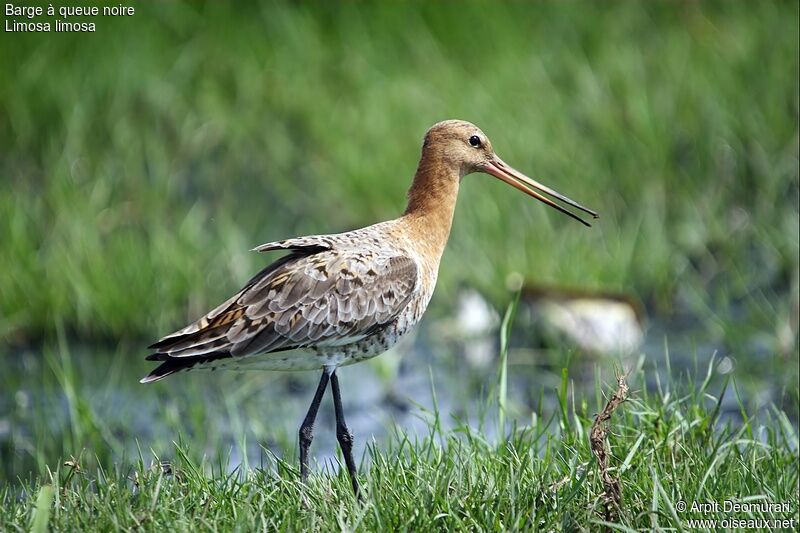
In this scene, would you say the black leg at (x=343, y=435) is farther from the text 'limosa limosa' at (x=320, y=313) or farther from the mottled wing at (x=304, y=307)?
the mottled wing at (x=304, y=307)

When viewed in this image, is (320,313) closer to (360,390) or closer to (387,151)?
(360,390)

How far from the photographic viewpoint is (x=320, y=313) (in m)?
5.19

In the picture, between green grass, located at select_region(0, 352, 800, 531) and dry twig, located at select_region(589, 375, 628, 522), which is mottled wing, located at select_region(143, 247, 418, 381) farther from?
dry twig, located at select_region(589, 375, 628, 522)

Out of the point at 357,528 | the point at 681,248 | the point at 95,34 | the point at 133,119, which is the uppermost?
the point at 95,34

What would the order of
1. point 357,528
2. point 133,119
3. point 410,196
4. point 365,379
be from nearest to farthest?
1. point 357,528
2. point 410,196
3. point 365,379
4. point 133,119

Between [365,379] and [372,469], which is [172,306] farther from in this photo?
[372,469]

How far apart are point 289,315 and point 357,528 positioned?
1.17 metres

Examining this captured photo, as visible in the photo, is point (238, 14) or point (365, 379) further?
point (238, 14)

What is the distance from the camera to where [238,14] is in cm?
1069

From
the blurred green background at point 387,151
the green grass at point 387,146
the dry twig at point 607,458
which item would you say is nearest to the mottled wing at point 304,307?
the dry twig at point 607,458

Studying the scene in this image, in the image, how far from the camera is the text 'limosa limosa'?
508cm

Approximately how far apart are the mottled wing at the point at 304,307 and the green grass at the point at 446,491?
1.45 ft

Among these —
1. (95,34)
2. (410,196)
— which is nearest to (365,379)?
(410,196)

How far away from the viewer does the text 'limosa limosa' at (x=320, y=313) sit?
16.7 ft
